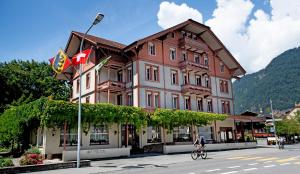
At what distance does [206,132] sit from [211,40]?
43.8 ft

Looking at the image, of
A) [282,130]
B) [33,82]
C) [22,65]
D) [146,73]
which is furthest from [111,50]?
[282,130]

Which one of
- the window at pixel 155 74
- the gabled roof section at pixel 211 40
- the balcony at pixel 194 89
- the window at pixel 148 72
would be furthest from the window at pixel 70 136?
the balcony at pixel 194 89

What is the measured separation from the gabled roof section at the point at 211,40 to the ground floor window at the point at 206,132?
1103 cm

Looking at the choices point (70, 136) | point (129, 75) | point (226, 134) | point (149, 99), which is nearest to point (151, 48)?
point (129, 75)

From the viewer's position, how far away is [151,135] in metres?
31.8

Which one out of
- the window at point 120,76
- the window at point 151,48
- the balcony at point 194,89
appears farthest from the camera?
the balcony at point 194,89

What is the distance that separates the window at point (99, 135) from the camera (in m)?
26.3

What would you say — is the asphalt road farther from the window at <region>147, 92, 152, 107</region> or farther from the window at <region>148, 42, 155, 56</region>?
the window at <region>148, 42, 155, 56</region>

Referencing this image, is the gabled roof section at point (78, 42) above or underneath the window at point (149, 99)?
above

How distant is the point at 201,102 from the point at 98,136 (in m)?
17.0

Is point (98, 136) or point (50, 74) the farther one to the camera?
Answer: point (50, 74)

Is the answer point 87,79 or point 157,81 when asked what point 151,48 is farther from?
point 87,79

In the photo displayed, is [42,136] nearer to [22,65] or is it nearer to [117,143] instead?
[117,143]

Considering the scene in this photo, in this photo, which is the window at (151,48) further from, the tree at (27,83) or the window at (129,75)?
the tree at (27,83)
